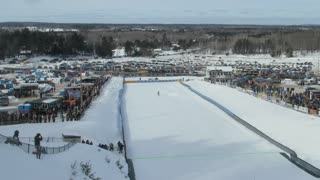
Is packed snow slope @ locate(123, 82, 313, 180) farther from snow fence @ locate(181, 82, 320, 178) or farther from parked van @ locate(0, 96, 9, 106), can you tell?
parked van @ locate(0, 96, 9, 106)

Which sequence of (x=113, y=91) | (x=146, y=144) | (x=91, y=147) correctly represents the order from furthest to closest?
(x=113, y=91) < (x=146, y=144) < (x=91, y=147)

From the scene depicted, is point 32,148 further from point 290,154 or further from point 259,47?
point 259,47

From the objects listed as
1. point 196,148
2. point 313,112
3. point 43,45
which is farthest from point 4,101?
point 43,45

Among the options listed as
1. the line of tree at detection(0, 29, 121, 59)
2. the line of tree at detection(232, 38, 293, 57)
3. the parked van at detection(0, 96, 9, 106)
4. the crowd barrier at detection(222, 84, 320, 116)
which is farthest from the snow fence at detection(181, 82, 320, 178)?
the line of tree at detection(232, 38, 293, 57)

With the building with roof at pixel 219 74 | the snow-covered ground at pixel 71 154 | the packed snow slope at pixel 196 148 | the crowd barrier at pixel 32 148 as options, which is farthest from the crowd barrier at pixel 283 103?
the crowd barrier at pixel 32 148

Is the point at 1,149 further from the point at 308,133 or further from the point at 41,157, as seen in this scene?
the point at 308,133

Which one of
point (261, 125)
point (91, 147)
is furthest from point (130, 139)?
point (261, 125)

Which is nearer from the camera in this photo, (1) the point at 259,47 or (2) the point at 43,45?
(2) the point at 43,45

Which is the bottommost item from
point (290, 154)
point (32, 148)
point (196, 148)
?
point (196, 148)
